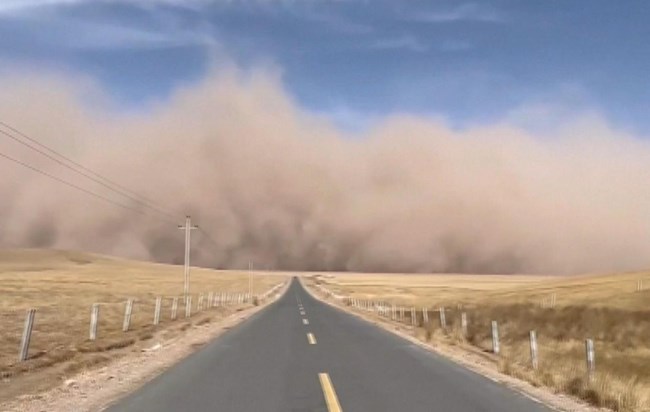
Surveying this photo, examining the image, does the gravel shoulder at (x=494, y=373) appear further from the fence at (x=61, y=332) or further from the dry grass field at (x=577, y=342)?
the fence at (x=61, y=332)

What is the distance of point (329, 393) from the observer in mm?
9773

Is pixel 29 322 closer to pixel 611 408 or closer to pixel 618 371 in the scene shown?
pixel 611 408

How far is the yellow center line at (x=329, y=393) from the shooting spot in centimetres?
859

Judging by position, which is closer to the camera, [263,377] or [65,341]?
[263,377]

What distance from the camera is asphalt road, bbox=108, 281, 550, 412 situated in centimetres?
877

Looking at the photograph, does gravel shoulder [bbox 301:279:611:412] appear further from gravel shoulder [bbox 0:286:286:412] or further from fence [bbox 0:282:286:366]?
fence [bbox 0:282:286:366]

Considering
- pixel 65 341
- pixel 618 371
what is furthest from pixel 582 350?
pixel 65 341

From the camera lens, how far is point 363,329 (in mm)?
25328

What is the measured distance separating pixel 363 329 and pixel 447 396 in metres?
15.8

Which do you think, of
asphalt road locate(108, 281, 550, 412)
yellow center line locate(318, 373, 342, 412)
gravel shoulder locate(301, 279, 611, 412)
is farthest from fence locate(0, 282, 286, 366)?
gravel shoulder locate(301, 279, 611, 412)

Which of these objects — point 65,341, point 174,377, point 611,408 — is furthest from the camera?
point 65,341

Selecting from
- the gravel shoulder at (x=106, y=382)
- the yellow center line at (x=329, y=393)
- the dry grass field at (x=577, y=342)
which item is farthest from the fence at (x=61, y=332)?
the dry grass field at (x=577, y=342)

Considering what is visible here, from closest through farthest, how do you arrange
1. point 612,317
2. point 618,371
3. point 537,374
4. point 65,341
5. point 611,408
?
point 611,408 < point 537,374 < point 618,371 < point 65,341 < point 612,317

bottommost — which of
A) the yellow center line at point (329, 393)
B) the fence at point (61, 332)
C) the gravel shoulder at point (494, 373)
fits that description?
the gravel shoulder at point (494, 373)
